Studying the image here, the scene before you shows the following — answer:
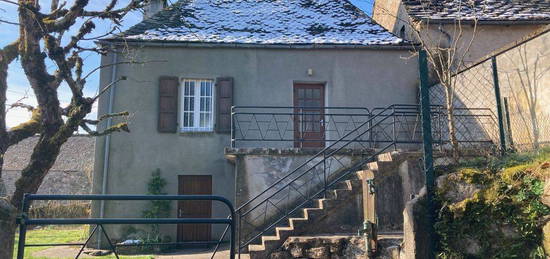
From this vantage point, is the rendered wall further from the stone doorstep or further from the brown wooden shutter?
the stone doorstep

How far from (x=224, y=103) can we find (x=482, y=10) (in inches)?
314

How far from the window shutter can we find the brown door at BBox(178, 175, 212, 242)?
1.41 metres

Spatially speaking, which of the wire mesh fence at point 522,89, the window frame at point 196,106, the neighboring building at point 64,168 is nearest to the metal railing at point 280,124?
the window frame at point 196,106

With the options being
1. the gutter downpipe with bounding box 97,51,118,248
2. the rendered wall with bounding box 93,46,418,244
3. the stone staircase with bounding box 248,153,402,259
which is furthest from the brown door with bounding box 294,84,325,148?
the gutter downpipe with bounding box 97,51,118,248

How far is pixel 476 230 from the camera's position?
4.39 meters

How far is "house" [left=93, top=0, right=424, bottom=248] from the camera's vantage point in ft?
37.0

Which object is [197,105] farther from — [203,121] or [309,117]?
[309,117]

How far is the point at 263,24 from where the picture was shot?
43.1ft

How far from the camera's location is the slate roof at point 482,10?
11945mm

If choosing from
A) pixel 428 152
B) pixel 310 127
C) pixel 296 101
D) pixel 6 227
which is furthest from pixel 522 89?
pixel 6 227

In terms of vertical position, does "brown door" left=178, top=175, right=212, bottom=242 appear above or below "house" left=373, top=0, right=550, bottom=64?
below

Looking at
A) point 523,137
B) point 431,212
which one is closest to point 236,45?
point 523,137

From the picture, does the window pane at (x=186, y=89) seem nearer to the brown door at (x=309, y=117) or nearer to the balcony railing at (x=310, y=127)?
the balcony railing at (x=310, y=127)

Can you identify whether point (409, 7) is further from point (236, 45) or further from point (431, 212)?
point (431, 212)
